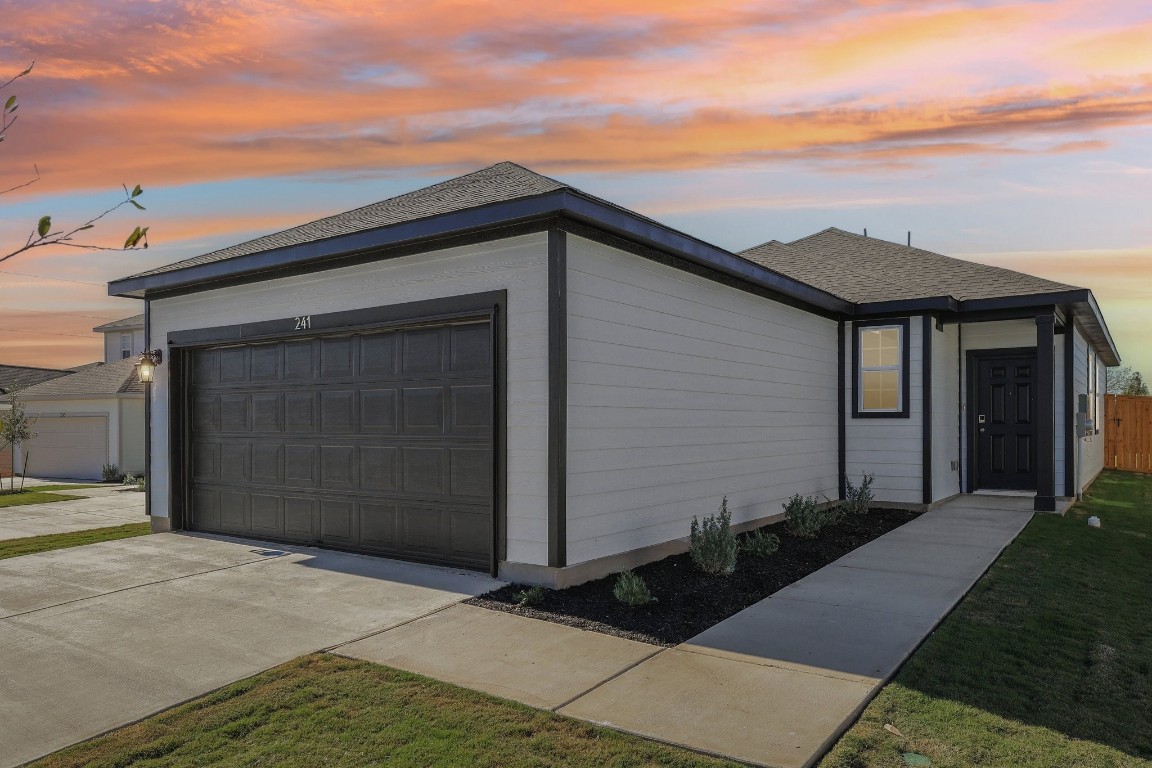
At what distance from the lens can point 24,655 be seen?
5199mm

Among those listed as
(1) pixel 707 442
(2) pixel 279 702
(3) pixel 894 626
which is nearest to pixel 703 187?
(1) pixel 707 442

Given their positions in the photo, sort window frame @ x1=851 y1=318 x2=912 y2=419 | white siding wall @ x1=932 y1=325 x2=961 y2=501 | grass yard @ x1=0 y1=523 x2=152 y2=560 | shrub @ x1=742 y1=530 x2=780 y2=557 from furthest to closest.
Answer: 1. white siding wall @ x1=932 y1=325 x2=961 y2=501
2. window frame @ x1=851 y1=318 x2=912 y2=419
3. grass yard @ x1=0 y1=523 x2=152 y2=560
4. shrub @ x1=742 y1=530 x2=780 y2=557

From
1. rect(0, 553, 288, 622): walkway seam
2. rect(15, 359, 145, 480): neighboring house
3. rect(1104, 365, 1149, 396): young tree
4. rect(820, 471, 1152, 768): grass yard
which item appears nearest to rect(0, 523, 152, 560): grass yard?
rect(0, 553, 288, 622): walkway seam

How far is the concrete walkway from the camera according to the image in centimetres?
395

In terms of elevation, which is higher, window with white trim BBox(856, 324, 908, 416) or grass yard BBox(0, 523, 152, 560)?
window with white trim BBox(856, 324, 908, 416)

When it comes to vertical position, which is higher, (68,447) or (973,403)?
(973,403)

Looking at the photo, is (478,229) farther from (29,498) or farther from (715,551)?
(29,498)

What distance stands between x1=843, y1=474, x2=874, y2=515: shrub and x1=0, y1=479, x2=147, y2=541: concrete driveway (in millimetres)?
10612

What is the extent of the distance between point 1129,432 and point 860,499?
15675 millimetres

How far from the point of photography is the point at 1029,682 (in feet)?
15.3

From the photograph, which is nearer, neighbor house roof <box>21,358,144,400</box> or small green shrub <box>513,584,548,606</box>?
small green shrub <box>513,584,548,606</box>

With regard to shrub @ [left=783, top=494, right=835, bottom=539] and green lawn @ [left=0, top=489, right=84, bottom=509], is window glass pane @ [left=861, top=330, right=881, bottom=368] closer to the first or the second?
shrub @ [left=783, top=494, right=835, bottom=539]

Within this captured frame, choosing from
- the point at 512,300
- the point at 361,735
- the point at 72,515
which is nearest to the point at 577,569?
the point at 512,300

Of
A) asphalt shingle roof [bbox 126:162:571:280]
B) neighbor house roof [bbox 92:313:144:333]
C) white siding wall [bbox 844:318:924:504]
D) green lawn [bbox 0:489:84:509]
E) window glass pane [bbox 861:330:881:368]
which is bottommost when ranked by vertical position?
green lawn [bbox 0:489:84:509]
